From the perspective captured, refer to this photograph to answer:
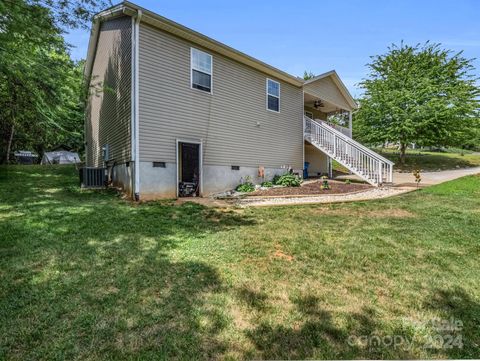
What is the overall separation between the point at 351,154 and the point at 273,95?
4160 millimetres

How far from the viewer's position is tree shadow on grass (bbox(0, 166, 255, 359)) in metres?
2.40

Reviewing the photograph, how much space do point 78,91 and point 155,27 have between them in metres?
3.30

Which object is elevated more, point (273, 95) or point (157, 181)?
point (273, 95)

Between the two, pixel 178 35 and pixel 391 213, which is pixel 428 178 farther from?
pixel 178 35

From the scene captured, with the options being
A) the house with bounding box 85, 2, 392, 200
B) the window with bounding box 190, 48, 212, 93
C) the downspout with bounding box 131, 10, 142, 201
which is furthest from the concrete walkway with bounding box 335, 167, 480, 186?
the downspout with bounding box 131, 10, 142, 201

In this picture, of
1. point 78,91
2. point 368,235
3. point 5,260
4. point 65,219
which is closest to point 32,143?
point 78,91

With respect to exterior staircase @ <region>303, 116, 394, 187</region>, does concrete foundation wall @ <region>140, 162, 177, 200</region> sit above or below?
below

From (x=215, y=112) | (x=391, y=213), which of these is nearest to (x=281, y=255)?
(x=391, y=213)

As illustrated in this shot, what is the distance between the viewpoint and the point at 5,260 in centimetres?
393

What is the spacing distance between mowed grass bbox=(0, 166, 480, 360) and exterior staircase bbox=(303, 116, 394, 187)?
19.3 feet

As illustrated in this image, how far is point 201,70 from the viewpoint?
407 inches

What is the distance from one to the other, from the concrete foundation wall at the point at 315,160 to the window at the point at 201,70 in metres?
8.57

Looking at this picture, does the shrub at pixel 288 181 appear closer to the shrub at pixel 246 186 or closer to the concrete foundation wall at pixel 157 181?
the shrub at pixel 246 186

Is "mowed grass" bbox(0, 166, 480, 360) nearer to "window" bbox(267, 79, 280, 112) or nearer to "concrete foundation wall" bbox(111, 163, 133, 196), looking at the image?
"concrete foundation wall" bbox(111, 163, 133, 196)
